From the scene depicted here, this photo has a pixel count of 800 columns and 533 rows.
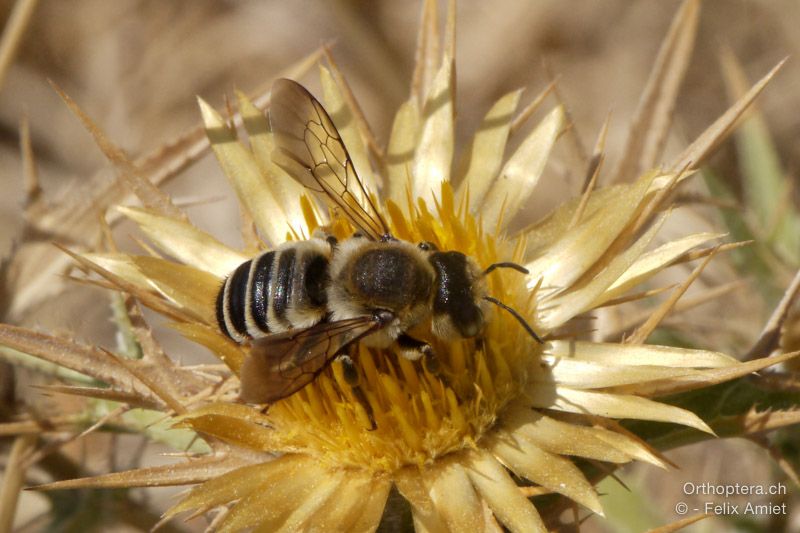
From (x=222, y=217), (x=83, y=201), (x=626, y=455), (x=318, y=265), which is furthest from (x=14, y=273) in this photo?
(x=222, y=217)

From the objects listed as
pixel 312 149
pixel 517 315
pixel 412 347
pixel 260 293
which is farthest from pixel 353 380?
pixel 312 149

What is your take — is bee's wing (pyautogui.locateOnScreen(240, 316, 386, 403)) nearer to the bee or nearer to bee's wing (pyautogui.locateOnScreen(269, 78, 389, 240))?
the bee

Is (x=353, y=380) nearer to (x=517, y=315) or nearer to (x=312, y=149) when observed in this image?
(x=517, y=315)

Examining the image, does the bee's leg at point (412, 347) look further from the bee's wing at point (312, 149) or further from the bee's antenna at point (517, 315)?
the bee's wing at point (312, 149)

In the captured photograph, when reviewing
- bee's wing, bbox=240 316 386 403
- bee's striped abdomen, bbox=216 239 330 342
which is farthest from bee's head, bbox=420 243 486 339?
bee's striped abdomen, bbox=216 239 330 342

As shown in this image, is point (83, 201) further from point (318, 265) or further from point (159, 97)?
point (159, 97)
